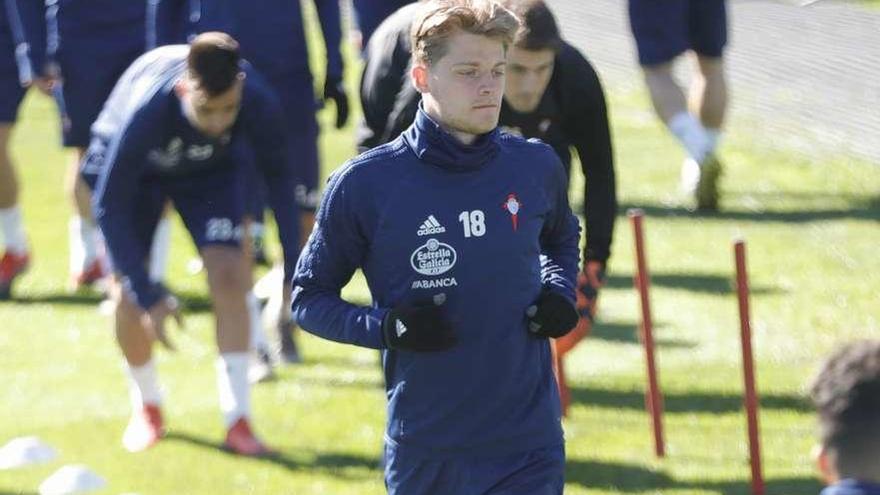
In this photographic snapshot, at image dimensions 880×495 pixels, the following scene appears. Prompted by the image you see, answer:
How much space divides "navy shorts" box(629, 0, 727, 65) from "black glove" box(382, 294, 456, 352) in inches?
284

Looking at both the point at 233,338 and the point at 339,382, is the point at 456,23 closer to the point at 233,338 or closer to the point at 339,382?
the point at 233,338

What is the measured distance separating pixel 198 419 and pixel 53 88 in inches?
124

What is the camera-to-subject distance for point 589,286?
7.34 metres

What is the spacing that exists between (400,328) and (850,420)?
4.83 feet

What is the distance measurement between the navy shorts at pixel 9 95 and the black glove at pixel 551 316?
7399mm

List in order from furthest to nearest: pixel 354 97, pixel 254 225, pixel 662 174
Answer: pixel 354 97 < pixel 662 174 < pixel 254 225

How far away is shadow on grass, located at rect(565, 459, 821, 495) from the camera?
298 inches

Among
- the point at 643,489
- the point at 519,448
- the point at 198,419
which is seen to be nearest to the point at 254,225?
the point at 198,419

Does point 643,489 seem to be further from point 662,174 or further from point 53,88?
point 662,174

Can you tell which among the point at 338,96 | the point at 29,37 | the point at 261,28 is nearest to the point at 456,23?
the point at 338,96

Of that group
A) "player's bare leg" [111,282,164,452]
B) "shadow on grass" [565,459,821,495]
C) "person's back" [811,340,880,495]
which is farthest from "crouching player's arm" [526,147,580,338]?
"player's bare leg" [111,282,164,452]

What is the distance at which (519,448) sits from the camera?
209 inches

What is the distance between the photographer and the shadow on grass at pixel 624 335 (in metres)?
9.95

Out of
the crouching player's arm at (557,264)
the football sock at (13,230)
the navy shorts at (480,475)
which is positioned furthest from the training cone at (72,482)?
the football sock at (13,230)
